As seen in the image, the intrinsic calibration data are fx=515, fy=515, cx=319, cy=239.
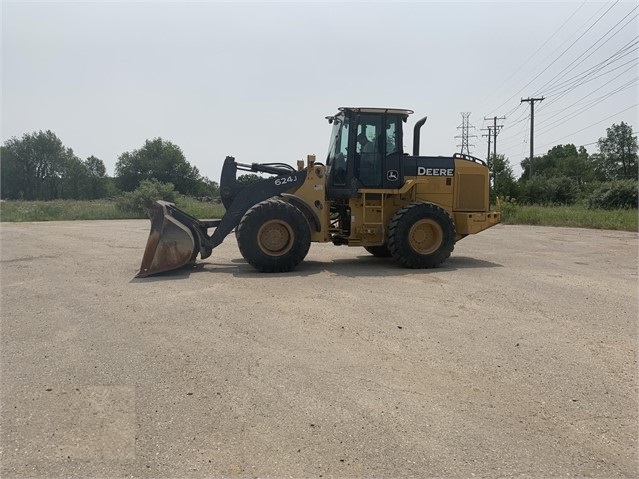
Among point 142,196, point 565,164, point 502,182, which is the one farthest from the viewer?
point 565,164

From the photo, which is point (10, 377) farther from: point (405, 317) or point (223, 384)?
point (405, 317)

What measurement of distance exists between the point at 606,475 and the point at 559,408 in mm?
781

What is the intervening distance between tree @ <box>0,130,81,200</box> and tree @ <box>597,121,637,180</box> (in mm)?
77600

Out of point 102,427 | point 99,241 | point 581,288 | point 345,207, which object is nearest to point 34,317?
point 102,427

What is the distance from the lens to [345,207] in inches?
413

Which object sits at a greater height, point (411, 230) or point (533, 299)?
point (411, 230)

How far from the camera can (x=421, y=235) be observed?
1006cm

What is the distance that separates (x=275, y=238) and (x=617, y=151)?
7596cm

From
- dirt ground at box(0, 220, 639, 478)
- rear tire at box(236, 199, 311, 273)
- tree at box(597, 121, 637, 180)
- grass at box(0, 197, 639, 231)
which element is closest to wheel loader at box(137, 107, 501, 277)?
rear tire at box(236, 199, 311, 273)

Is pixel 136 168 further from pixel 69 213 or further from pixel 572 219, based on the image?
pixel 572 219

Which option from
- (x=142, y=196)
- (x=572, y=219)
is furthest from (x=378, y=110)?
(x=142, y=196)

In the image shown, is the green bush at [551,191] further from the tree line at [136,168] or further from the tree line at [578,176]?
the tree line at [136,168]

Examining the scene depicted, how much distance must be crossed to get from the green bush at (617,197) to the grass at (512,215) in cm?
234

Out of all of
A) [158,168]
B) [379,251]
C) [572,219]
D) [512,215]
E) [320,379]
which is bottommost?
[320,379]
